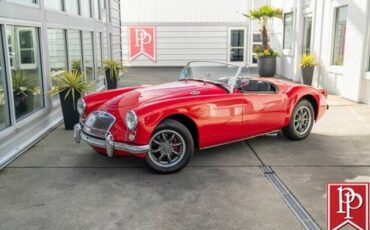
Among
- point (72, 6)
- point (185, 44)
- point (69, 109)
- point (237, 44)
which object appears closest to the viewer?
point (69, 109)

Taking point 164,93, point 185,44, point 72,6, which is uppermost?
point 72,6

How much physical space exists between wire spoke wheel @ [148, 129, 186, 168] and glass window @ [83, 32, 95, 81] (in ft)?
18.6

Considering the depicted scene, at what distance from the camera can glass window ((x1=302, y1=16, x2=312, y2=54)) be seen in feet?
37.3

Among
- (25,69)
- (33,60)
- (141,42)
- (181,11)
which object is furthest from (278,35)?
(25,69)

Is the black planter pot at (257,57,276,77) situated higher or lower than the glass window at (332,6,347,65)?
lower

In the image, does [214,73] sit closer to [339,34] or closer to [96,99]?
[96,99]

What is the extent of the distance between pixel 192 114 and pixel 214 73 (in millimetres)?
1071

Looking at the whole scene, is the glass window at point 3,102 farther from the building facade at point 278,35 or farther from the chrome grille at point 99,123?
the building facade at point 278,35

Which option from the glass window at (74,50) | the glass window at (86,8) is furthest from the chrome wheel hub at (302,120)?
the glass window at (86,8)

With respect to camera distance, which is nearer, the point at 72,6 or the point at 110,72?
the point at 72,6

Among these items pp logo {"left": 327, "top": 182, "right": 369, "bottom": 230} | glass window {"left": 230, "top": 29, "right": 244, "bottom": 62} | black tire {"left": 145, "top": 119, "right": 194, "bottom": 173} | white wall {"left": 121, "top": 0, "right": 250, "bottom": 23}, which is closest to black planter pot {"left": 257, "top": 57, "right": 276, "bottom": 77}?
glass window {"left": 230, "top": 29, "right": 244, "bottom": 62}

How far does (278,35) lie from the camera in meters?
14.4

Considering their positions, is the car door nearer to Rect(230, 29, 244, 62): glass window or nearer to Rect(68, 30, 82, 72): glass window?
Rect(68, 30, 82, 72): glass window

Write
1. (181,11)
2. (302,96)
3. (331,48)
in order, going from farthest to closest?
1. (181,11)
2. (331,48)
3. (302,96)
